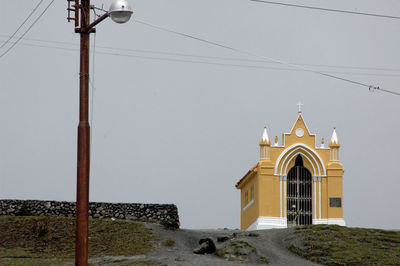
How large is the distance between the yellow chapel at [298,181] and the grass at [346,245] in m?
6.86

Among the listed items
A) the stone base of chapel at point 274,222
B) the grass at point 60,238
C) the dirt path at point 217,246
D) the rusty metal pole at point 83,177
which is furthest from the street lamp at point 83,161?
the stone base of chapel at point 274,222


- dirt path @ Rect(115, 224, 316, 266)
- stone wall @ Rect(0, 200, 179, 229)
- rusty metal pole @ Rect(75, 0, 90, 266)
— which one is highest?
rusty metal pole @ Rect(75, 0, 90, 266)

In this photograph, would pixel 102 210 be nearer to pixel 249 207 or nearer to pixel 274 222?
pixel 274 222

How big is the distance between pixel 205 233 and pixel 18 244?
7.59m

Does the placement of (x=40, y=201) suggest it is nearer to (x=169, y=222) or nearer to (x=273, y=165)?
(x=169, y=222)

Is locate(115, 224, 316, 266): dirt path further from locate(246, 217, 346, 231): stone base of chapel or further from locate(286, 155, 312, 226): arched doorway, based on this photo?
locate(286, 155, 312, 226): arched doorway

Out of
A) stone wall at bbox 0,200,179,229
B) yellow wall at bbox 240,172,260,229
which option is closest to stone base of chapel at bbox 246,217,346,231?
yellow wall at bbox 240,172,260,229

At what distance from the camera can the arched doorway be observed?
39.6 m

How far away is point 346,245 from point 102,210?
11639 mm

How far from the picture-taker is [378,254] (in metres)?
A: 28.3

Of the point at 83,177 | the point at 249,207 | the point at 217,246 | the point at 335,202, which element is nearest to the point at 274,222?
the point at 335,202

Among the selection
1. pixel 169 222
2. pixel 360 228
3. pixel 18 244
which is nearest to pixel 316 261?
pixel 360 228

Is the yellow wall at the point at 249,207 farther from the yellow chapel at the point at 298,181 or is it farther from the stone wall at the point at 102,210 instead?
the stone wall at the point at 102,210

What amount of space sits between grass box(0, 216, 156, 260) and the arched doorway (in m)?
9.93
